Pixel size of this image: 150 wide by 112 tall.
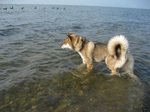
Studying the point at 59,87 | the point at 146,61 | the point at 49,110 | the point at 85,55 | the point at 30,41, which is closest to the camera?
the point at 49,110

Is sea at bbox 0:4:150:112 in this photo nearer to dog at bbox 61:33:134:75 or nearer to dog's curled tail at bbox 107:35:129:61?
dog at bbox 61:33:134:75

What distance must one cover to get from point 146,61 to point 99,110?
683 centimetres

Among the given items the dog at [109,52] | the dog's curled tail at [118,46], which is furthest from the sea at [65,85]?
the dog's curled tail at [118,46]

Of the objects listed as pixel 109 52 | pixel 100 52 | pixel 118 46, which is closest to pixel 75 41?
pixel 100 52

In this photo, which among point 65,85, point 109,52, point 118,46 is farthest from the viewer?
point 109,52

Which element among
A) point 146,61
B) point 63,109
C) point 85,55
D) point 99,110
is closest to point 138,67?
point 146,61

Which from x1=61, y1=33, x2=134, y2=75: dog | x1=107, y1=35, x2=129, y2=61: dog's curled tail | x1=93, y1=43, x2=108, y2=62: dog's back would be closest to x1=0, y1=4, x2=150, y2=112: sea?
x1=61, y1=33, x2=134, y2=75: dog

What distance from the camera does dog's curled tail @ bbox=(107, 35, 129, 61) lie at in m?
7.79

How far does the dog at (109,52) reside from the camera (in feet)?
26.3

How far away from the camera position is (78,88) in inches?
319

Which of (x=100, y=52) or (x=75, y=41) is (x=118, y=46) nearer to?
(x=100, y=52)

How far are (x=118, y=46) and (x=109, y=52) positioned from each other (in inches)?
27.0

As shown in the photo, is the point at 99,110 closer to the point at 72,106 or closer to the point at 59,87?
the point at 72,106

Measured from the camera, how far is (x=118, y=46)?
320 inches
